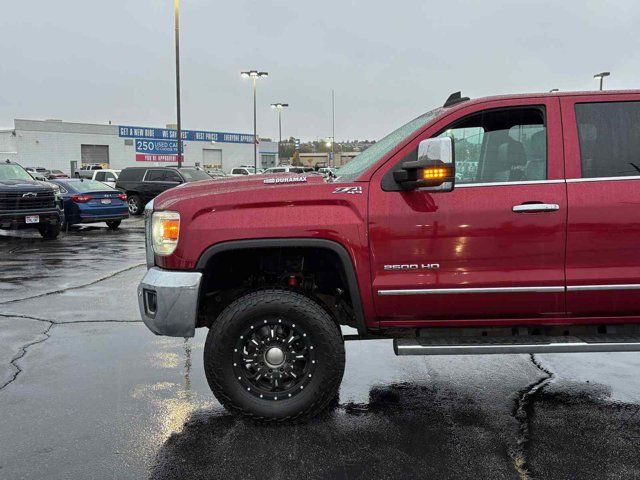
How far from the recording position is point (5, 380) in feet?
14.9

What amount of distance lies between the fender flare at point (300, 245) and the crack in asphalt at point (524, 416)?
1258 millimetres

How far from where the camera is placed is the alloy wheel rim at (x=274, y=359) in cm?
373

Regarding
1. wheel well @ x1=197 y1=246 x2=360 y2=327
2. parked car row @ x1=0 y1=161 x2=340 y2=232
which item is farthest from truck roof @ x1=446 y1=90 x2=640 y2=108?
parked car row @ x1=0 y1=161 x2=340 y2=232

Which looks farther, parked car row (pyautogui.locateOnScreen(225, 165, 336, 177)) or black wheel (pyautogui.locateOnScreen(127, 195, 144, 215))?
black wheel (pyautogui.locateOnScreen(127, 195, 144, 215))

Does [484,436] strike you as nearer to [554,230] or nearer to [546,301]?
[546,301]

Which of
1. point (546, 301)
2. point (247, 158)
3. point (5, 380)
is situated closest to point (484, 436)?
point (546, 301)

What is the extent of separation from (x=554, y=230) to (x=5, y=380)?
169 inches

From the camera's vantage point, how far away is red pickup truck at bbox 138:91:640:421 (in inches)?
142

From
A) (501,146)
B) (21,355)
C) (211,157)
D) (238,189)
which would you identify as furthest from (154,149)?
(501,146)

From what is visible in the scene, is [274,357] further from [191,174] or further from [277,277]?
[191,174]

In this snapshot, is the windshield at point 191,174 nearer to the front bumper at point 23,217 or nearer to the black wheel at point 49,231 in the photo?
the black wheel at point 49,231

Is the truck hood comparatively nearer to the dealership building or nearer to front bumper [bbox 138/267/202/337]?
front bumper [bbox 138/267/202/337]

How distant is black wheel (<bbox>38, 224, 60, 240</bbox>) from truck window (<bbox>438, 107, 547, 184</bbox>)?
12845mm

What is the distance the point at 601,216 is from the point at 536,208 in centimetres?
43
